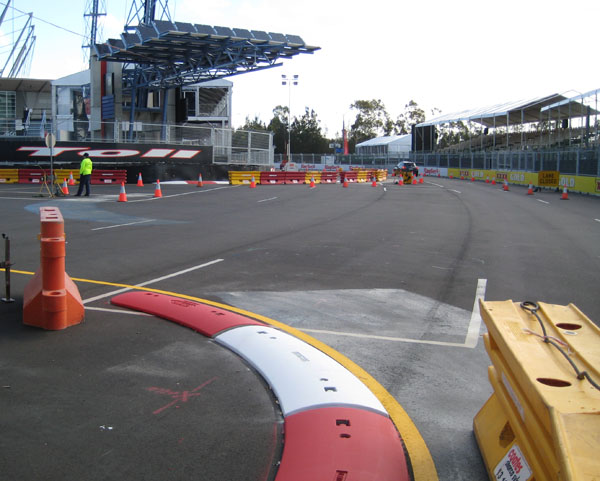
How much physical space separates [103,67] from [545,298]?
134 ft

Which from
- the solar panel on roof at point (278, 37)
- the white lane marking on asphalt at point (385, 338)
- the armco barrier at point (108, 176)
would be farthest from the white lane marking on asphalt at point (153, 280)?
the solar panel on roof at point (278, 37)

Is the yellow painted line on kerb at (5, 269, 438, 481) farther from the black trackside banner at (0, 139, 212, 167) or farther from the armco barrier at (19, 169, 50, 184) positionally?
the black trackside banner at (0, 139, 212, 167)

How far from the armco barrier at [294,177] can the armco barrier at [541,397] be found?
38.1 metres

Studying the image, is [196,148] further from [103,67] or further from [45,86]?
[45,86]

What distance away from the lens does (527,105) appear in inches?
2157

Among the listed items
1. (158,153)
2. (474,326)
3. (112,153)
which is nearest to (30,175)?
(112,153)

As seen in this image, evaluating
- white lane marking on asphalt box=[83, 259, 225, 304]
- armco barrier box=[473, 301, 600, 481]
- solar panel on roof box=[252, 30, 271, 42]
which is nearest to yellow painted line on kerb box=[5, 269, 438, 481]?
armco barrier box=[473, 301, 600, 481]

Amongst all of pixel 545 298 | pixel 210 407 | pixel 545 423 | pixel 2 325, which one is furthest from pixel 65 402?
pixel 545 298

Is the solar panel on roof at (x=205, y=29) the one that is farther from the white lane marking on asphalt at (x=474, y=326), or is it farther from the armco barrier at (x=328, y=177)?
the white lane marking on asphalt at (x=474, y=326)

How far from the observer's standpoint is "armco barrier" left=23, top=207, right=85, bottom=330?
20.4ft

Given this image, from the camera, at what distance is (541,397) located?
2686 mm

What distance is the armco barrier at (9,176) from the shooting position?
110 feet

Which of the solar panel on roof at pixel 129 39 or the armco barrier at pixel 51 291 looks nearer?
the armco barrier at pixel 51 291

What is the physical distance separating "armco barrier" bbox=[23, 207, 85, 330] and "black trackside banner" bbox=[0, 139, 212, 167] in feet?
101
